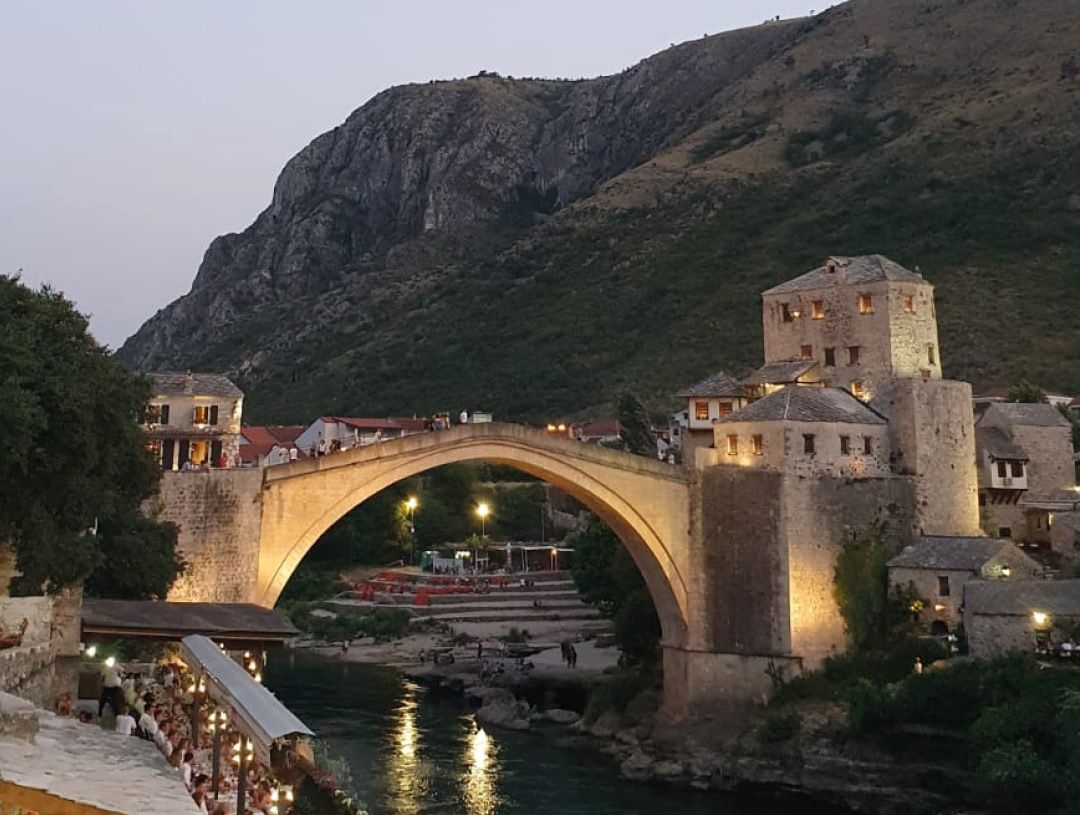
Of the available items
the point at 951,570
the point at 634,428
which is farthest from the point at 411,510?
the point at 951,570

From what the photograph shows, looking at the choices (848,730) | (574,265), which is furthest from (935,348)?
(574,265)

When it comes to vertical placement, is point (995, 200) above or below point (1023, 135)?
below

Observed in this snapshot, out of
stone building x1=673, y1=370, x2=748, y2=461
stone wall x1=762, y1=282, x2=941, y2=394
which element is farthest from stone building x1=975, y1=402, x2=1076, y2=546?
stone building x1=673, y1=370, x2=748, y2=461

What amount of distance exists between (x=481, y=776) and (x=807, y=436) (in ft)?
46.6

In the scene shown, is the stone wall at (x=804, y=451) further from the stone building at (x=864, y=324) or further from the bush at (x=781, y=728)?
the bush at (x=781, y=728)

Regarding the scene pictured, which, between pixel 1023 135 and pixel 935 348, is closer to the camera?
pixel 935 348

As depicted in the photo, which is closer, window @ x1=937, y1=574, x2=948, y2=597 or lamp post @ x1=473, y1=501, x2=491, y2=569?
window @ x1=937, y1=574, x2=948, y2=597

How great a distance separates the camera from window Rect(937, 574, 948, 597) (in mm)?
30266

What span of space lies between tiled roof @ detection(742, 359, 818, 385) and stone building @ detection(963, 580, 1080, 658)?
1013 centimetres

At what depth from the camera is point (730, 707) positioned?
31.6m

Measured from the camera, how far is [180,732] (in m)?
17.7

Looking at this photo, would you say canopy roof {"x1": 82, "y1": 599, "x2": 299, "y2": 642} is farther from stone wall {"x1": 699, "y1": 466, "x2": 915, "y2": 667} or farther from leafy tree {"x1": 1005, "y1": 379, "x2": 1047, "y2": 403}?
leafy tree {"x1": 1005, "y1": 379, "x2": 1047, "y2": 403}

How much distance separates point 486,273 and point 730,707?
2729 inches

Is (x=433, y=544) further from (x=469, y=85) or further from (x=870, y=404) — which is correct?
(x=469, y=85)
